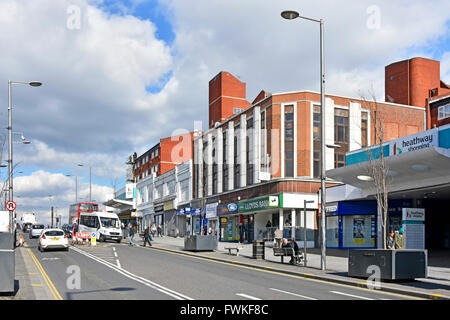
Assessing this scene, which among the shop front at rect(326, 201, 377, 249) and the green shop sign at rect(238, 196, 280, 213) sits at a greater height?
the green shop sign at rect(238, 196, 280, 213)

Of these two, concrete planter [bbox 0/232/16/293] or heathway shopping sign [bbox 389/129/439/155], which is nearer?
concrete planter [bbox 0/232/16/293]

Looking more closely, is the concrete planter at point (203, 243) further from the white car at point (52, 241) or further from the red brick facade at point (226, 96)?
the red brick facade at point (226, 96)

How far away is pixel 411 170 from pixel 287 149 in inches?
573

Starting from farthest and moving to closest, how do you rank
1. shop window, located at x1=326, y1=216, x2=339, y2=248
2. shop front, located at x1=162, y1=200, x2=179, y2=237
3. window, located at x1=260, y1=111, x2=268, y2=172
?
shop front, located at x1=162, y1=200, x2=179, y2=237, window, located at x1=260, y1=111, x2=268, y2=172, shop window, located at x1=326, y1=216, x2=339, y2=248

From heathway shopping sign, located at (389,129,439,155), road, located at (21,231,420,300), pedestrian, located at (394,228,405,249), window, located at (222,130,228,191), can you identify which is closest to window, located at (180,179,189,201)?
window, located at (222,130,228,191)

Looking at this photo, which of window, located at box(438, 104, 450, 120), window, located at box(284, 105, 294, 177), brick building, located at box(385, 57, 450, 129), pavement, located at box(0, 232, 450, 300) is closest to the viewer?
pavement, located at box(0, 232, 450, 300)

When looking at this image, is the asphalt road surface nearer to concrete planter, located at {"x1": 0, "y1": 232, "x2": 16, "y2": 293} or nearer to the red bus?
concrete planter, located at {"x1": 0, "y1": 232, "x2": 16, "y2": 293}

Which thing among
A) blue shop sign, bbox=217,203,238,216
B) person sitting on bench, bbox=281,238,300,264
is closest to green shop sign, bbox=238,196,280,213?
blue shop sign, bbox=217,203,238,216

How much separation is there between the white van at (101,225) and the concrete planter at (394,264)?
31436 millimetres

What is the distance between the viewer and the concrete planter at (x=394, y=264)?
1543 cm

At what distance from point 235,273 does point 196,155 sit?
1541 inches

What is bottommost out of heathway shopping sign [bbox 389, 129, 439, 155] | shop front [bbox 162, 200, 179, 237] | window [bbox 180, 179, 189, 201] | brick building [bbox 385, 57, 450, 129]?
shop front [bbox 162, 200, 179, 237]

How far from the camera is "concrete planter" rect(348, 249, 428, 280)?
1543 centimetres
